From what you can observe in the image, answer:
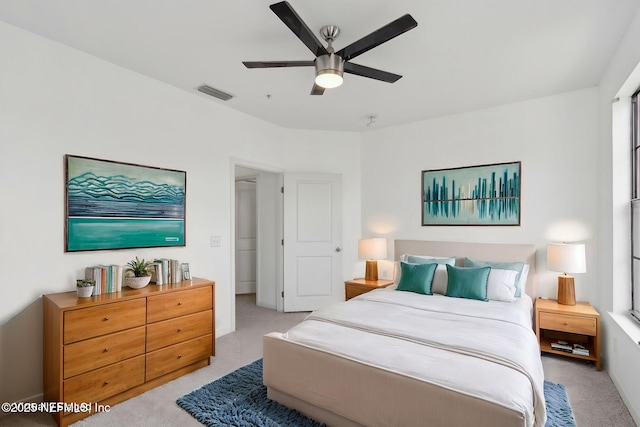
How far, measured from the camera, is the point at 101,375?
2.39 meters

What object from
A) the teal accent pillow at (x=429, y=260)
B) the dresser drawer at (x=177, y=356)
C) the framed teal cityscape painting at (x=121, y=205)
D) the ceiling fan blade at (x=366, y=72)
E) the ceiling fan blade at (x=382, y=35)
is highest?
the ceiling fan blade at (x=382, y=35)

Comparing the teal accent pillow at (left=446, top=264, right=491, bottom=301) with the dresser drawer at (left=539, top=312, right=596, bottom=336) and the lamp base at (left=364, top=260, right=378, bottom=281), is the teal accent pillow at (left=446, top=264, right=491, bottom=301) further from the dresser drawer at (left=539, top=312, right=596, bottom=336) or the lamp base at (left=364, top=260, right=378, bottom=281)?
the lamp base at (left=364, top=260, right=378, bottom=281)

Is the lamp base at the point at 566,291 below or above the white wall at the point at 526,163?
below

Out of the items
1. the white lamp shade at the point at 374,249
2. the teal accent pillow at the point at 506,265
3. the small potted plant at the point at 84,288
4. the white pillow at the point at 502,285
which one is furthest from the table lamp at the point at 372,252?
the small potted plant at the point at 84,288

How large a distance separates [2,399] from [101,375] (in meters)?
0.66

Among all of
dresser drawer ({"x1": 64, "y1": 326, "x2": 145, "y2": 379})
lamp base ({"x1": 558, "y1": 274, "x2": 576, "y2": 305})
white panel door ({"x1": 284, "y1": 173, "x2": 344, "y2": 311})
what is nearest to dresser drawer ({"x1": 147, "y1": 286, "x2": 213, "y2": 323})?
dresser drawer ({"x1": 64, "y1": 326, "x2": 145, "y2": 379})

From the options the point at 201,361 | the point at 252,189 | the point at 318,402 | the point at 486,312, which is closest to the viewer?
the point at 318,402

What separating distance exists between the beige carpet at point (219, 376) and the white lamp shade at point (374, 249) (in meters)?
1.72

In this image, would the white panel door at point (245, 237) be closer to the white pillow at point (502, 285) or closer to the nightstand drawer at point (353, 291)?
the nightstand drawer at point (353, 291)

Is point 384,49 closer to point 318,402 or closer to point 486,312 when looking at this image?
point 486,312

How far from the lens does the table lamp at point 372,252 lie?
4.46m

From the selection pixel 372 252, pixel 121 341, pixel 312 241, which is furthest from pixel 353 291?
pixel 121 341

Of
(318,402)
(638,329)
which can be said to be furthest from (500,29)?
(318,402)

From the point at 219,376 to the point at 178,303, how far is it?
2.38 ft
